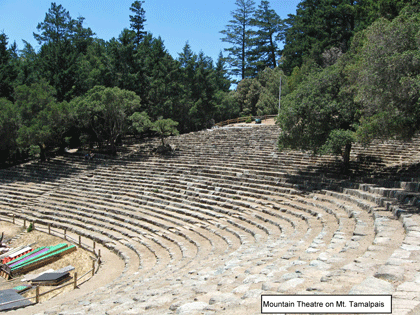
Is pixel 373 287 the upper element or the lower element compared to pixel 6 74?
lower

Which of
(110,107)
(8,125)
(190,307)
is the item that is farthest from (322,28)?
(190,307)

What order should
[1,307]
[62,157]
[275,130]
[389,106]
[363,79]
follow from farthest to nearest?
[62,157] → [275,130] → [363,79] → [389,106] → [1,307]

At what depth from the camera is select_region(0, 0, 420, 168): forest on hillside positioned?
11641mm

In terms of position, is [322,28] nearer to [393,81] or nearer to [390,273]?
[393,81]

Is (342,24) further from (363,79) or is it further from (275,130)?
(363,79)

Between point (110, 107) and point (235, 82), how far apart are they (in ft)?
115

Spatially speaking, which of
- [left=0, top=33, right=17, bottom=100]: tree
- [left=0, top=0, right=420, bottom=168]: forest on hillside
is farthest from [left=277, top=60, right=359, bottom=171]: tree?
[left=0, top=33, right=17, bottom=100]: tree

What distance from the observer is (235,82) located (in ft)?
193

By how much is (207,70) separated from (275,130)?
19.7 m

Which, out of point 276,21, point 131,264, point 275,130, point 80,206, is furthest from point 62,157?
point 276,21

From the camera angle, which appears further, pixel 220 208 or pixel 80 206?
pixel 80 206

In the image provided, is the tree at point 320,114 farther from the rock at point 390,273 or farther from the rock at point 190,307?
the rock at point 190,307

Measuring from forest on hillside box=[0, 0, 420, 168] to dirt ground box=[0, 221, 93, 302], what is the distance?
9588 mm

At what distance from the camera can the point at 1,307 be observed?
942cm
